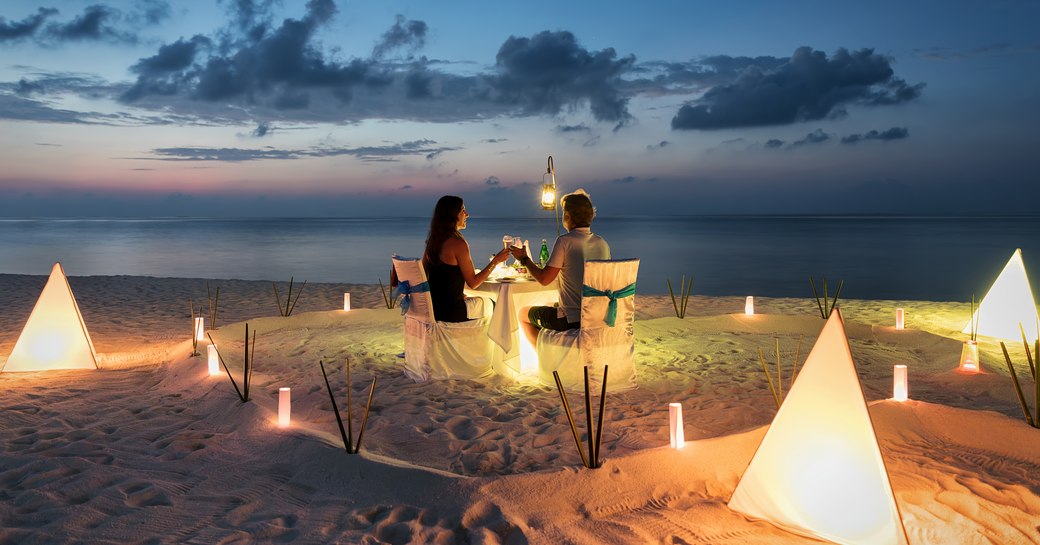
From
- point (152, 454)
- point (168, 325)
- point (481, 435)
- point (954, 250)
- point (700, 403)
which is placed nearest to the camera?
point (152, 454)

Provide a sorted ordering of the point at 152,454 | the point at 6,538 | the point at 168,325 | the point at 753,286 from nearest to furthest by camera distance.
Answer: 1. the point at 6,538
2. the point at 152,454
3. the point at 168,325
4. the point at 753,286

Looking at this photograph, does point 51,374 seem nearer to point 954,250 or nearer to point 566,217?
point 566,217

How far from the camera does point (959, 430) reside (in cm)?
335

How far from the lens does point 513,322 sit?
4902 mm

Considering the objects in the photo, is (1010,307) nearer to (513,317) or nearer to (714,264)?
(513,317)

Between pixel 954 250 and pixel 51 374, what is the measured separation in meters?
26.4

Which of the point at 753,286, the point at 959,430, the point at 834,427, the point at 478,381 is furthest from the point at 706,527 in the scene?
Result: the point at 753,286

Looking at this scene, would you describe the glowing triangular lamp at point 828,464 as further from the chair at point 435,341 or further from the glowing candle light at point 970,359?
the glowing candle light at point 970,359

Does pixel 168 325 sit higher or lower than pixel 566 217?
lower

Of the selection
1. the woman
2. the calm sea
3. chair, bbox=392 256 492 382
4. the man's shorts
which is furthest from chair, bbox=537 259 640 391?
the calm sea

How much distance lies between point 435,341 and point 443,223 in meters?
0.85

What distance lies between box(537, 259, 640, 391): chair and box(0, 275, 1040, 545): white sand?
180 millimetres

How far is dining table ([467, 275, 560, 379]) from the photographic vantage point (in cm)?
482

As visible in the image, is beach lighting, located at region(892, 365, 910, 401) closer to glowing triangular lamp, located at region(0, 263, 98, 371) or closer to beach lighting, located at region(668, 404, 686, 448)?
beach lighting, located at region(668, 404, 686, 448)
